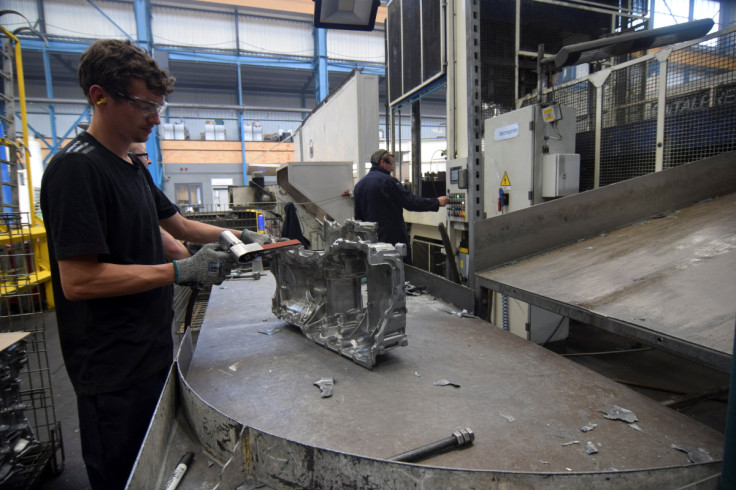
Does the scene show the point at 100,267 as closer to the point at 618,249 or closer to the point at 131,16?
the point at 618,249

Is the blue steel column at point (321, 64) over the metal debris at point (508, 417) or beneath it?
over

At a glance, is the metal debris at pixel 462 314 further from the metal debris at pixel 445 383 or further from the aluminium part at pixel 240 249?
the aluminium part at pixel 240 249

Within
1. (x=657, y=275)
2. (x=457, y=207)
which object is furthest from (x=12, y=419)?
(x=457, y=207)

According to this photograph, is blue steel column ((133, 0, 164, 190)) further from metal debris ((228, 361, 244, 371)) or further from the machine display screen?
metal debris ((228, 361, 244, 371))

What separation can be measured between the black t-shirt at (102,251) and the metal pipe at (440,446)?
2.61 feet

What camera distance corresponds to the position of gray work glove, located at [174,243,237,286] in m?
1.16

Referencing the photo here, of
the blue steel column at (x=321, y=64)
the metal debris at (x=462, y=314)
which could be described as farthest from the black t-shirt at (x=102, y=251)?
the blue steel column at (x=321, y=64)

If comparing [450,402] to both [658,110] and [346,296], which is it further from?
[658,110]

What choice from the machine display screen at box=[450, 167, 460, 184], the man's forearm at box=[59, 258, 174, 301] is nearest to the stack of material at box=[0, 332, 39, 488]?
the man's forearm at box=[59, 258, 174, 301]

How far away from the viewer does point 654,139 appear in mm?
2533

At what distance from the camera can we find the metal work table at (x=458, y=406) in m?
0.81

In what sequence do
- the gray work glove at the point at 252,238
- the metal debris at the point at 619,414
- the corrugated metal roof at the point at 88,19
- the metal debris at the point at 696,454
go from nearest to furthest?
the metal debris at the point at 696,454 < the metal debris at the point at 619,414 < the gray work glove at the point at 252,238 < the corrugated metal roof at the point at 88,19

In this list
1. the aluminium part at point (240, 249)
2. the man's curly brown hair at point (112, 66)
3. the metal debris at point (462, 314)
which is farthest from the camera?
the metal debris at point (462, 314)

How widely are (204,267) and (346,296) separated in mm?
548
